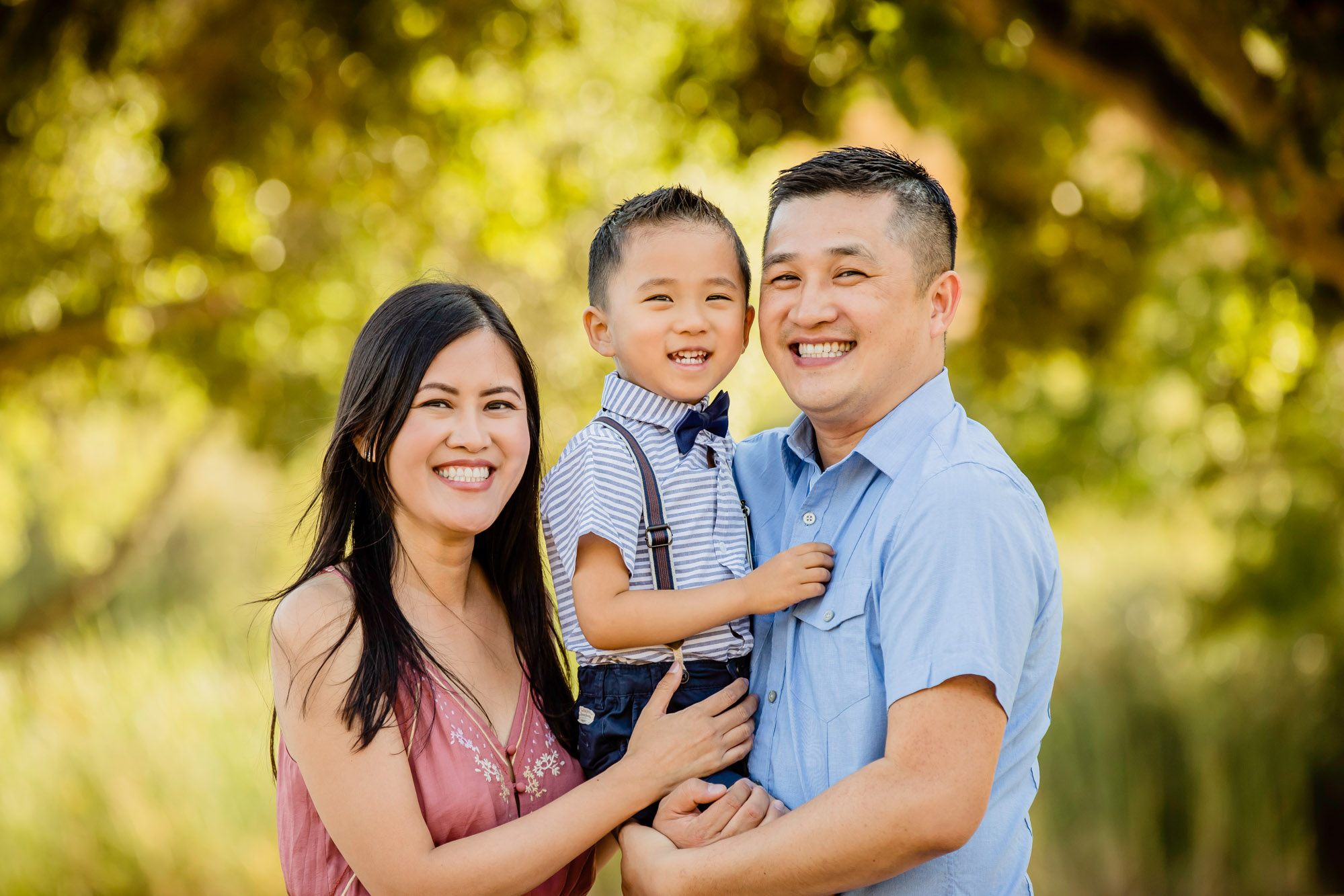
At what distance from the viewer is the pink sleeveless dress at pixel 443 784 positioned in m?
2.21

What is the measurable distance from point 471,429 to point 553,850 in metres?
0.84

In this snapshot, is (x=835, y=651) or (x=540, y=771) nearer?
(x=835, y=651)

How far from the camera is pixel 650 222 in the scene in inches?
96.8

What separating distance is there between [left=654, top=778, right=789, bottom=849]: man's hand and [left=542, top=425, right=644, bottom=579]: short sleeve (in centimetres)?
46

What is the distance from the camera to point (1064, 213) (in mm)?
6648

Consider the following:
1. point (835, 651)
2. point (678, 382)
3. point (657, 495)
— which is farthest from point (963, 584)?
point (678, 382)

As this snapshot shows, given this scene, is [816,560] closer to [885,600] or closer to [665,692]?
[885,600]

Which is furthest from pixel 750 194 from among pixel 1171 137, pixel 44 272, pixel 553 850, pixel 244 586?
pixel 244 586

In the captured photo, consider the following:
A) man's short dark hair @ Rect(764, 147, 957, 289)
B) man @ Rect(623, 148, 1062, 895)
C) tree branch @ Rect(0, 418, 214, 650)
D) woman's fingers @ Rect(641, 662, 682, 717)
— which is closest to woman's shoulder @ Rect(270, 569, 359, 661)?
woman's fingers @ Rect(641, 662, 682, 717)

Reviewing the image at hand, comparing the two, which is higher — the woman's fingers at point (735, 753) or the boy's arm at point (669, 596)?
the boy's arm at point (669, 596)

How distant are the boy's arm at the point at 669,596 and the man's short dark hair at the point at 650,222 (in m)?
0.63

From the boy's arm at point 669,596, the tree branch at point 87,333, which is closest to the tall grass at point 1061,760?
the tree branch at point 87,333

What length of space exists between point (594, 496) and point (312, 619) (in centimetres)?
60

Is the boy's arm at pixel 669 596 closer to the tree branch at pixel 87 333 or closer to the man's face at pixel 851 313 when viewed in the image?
the man's face at pixel 851 313
